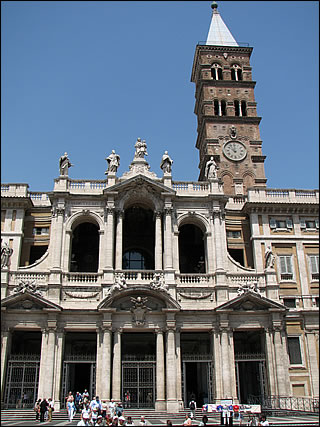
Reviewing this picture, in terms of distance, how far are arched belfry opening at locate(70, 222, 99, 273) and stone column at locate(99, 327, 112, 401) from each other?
8144mm

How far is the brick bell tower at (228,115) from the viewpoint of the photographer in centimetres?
4722

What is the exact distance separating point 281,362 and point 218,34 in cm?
4241

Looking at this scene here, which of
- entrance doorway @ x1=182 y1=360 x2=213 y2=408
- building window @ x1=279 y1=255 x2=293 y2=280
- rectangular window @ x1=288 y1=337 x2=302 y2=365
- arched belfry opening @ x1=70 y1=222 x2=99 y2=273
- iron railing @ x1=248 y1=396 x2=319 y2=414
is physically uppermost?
arched belfry opening @ x1=70 y1=222 x2=99 y2=273

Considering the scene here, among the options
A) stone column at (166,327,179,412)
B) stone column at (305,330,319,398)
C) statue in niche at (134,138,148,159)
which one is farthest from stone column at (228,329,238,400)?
statue in niche at (134,138,148,159)

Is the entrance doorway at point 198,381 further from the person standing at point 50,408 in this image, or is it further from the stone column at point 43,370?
the stone column at point 43,370

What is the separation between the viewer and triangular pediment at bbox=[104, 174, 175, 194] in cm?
3497

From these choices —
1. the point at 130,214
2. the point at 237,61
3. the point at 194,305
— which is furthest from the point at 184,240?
the point at 237,61

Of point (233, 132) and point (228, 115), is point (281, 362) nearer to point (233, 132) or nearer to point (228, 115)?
point (233, 132)

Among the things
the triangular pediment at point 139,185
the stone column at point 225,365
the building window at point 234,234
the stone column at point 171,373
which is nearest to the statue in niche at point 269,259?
the building window at point 234,234

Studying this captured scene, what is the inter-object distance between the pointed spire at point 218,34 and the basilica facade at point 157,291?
83.6 feet

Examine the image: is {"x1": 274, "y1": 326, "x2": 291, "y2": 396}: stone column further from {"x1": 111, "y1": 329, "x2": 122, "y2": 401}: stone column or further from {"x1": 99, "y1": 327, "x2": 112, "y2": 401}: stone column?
{"x1": 99, "y1": 327, "x2": 112, "y2": 401}: stone column

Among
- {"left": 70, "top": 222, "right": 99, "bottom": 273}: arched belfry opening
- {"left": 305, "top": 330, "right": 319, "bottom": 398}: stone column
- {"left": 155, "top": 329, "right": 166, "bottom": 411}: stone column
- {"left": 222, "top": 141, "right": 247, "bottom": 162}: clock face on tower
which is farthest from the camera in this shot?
{"left": 222, "top": 141, "right": 247, "bottom": 162}: clock face on tower

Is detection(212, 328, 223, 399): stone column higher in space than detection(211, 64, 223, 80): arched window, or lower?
lower

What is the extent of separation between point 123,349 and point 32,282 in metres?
8.83
